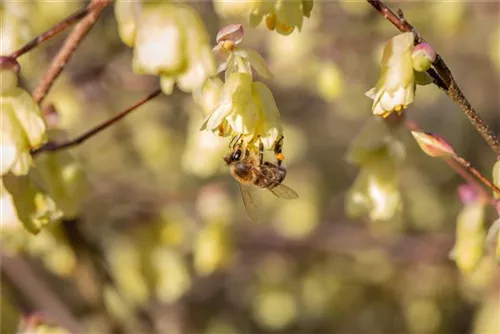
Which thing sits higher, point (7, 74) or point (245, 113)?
point (7, 74)

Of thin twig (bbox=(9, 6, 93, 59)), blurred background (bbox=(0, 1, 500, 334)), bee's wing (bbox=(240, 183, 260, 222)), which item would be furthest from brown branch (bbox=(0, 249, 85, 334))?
thin twig (bbox=(9, 6, 93, 59))

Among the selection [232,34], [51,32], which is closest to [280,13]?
[232,34]

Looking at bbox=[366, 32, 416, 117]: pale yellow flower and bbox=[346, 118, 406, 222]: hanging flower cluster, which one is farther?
bbox=[346, 118, 406, 222]: hanging flower cluster

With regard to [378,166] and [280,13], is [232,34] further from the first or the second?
[378,166]

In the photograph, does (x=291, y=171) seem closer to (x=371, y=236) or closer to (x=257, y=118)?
(x=371, y=236)

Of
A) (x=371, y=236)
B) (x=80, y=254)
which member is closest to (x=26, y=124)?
(x=80, y=254)

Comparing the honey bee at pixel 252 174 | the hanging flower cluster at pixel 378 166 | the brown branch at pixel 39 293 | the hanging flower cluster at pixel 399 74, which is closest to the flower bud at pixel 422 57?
the hanging flower cluster at pixel 399 74

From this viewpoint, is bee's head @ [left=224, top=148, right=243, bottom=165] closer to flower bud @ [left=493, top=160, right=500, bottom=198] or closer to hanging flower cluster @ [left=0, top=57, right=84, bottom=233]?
hanging flower cluster @ [left=0, top=57, right=84, bottom=233]
